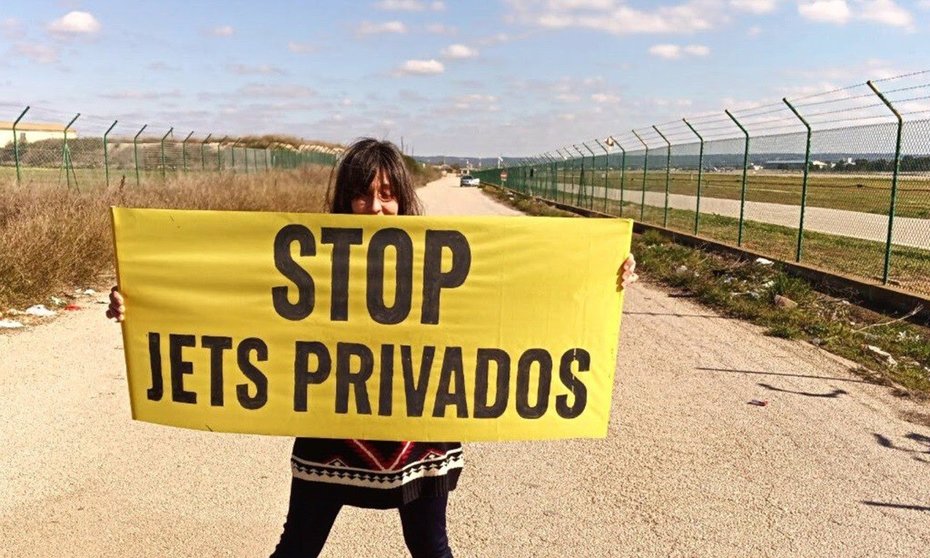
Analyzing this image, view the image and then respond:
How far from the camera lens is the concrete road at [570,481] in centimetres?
330

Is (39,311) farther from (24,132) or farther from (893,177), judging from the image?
(24,132)

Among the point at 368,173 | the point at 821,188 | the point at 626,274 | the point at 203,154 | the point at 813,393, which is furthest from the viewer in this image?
the point at 203,154

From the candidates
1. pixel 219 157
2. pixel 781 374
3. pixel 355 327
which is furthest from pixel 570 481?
pixel 219 157

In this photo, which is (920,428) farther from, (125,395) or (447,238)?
(125,395)

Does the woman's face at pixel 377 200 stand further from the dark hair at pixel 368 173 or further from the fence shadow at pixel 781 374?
the fence shadow at pixel 781 374

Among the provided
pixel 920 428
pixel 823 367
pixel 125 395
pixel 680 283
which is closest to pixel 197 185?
pixel 680 283

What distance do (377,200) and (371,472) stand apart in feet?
2.76

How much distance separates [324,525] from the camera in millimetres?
2168

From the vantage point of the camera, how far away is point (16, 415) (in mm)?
4785

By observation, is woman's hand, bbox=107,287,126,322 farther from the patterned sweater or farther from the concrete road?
the concrete road

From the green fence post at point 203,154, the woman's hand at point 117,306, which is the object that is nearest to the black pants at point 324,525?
the woman's hand at point 117,306

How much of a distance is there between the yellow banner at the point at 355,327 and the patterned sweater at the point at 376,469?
0.11 meters

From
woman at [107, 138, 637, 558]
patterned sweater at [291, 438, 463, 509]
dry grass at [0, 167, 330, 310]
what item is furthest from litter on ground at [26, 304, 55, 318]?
patterned sweater at [291, 438, 463, 509]

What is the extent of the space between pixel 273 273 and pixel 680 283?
30.5ft
